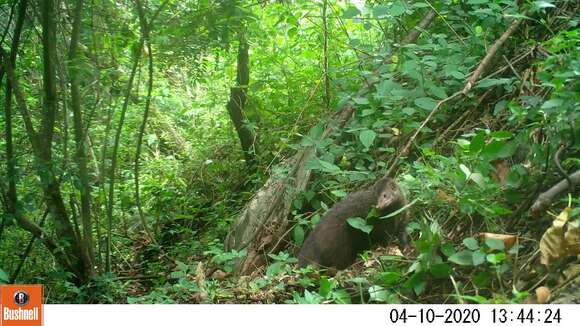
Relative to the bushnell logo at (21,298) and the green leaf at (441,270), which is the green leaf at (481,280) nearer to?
the green leaf at (441,270)

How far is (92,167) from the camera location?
4.70m

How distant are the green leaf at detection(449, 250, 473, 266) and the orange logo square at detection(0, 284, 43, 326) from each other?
5.91 ft

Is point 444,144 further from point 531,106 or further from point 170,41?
point 170,41

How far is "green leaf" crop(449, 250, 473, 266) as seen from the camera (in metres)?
2.56

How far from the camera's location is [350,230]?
374 cm

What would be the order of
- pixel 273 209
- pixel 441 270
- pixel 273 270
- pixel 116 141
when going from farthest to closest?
pixel 273 209, pixel 116 141, pixel 273 270, pixel 441 270

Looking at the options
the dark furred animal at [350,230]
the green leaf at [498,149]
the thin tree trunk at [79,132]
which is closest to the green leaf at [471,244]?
the green leaf at [498,149]

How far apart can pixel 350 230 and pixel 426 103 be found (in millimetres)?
885

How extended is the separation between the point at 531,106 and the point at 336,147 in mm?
1305

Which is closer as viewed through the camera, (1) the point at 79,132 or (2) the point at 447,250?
(2) the point at 447,250

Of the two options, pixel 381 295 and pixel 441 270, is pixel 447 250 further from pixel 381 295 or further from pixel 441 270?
pixel 381 295

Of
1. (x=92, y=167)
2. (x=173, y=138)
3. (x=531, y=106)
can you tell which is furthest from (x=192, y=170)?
(x=531, y=106)

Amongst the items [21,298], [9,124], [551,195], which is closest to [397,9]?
[551,195]

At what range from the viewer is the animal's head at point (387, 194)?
3.56m
